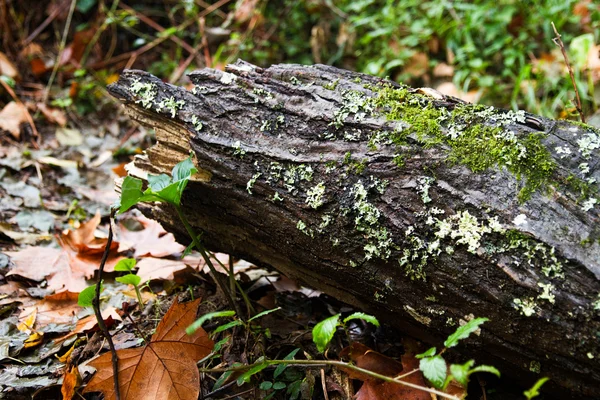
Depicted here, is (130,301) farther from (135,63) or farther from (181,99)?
(135,63)

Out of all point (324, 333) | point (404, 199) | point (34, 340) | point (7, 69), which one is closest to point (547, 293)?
point (404, 199)

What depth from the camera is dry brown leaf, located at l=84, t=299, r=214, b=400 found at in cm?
148

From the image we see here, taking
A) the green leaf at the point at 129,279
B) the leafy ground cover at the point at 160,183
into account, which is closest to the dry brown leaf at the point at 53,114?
the leafy ground cover at the point at 160,183

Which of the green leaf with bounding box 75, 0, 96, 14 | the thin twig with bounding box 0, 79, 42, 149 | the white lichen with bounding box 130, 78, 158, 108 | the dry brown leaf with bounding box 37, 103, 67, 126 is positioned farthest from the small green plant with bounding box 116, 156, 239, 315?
the green leaf with bounding box 75, 0, 96, 14

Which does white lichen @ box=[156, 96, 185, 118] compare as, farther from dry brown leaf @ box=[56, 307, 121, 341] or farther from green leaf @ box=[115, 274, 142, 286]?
dry brown leaf @ box=[56, 307, 121, 341]

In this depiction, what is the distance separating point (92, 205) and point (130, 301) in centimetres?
110

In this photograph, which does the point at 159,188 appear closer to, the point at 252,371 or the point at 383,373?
the point at 252,371

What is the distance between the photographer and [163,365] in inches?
60.1

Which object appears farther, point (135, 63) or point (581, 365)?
point (135, 63)

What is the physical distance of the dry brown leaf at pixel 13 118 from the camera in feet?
11.1

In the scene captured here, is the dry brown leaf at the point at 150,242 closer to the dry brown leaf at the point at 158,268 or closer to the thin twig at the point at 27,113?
the dry brown leaf at the point at 158,268

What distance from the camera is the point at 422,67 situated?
383 cm

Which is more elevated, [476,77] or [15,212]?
[476,77]

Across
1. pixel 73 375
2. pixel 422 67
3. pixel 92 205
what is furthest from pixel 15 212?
pixel 422 67
